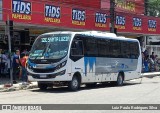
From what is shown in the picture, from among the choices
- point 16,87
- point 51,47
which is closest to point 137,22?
point 51,47

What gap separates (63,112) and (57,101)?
2.90 m

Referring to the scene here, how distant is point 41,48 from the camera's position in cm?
1995

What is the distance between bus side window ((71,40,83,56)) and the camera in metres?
19.8

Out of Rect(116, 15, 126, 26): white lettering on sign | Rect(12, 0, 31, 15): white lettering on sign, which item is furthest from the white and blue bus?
Rect(116, 15, 126, 26): white lettering on sign

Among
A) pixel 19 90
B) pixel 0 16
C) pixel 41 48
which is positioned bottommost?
pixel 19 90

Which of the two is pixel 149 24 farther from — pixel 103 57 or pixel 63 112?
pixel 63 112

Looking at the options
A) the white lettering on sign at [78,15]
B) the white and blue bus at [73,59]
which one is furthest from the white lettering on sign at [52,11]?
the white and blue bus at [73,59]

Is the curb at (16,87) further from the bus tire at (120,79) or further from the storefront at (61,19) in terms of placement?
the bus tire at (120,79)

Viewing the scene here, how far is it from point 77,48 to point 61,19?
7.85m

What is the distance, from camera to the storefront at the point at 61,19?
24406 millimetres

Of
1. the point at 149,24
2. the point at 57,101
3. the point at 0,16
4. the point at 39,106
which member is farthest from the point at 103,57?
the point at 149,24

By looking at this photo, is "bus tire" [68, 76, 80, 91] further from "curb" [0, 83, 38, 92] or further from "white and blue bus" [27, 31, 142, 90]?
"curb" [0, 83, 38, 92]

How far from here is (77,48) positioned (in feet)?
66.4

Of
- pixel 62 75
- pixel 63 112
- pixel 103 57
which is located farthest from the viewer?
pixel 103 57
